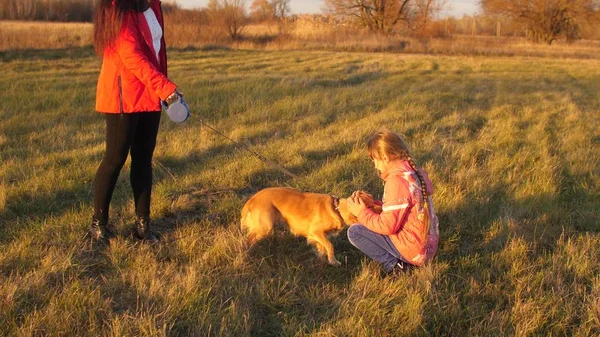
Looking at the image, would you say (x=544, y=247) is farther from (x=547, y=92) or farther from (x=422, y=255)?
(x=547, y=92)

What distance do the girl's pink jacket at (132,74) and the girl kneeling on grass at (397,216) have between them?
1.50 m

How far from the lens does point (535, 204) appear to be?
180 inches

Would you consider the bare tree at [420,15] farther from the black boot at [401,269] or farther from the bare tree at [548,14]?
the black boot at [401,269]

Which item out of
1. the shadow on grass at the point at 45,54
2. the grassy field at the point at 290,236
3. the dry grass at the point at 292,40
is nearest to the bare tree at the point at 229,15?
the dry grass at the point at 292,40

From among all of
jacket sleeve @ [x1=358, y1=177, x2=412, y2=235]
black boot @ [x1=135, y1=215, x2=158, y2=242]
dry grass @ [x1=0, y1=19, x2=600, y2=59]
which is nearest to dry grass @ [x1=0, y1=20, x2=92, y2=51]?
dry grass @ [x1=0, y1=19, x2=600, y2=59]

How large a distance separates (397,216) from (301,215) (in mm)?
755

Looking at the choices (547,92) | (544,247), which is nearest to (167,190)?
(544,247)

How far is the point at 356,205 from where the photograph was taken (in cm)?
320

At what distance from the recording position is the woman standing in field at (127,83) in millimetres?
3178

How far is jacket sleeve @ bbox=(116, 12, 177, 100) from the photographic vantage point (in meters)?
3.17

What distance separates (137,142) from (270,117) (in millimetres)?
4545

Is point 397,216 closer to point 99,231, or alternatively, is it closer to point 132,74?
point 132,74

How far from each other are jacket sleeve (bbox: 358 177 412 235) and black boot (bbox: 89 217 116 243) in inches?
75.4

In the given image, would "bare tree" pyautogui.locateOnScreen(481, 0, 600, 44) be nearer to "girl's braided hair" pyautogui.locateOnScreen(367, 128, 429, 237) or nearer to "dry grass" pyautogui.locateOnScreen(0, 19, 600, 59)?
"dry grass" pyautogui.locateOnScreen(0, 19, 600, 59)
